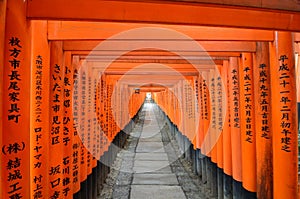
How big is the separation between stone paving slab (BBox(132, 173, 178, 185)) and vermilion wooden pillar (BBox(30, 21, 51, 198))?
216 inches

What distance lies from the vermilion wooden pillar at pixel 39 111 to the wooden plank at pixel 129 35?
167mm

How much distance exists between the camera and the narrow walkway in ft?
25.8

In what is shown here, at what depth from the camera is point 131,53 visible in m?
5.18

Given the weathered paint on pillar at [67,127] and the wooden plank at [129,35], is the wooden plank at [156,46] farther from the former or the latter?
the wooden plank at [129,35]

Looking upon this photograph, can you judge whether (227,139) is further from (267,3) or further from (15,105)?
(15,105)

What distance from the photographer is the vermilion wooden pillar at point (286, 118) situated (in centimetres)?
364

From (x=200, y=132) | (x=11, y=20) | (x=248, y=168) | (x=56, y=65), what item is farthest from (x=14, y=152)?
(x=200, y=132)

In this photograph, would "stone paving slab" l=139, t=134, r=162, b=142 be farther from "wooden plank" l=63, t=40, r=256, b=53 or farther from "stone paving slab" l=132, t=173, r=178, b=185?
"wooden plank" l=63, t=40, r=256, b=53

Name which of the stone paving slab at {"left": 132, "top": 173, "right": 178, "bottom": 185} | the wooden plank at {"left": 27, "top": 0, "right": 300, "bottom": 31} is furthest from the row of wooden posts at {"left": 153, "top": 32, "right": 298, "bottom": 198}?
the stone paving slab at {"left": 132, "top": 173, "right": 178, "bottom": 185}

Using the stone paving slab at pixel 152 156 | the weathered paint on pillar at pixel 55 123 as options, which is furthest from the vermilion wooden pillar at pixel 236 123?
the stone paving slab at pixel 152 156

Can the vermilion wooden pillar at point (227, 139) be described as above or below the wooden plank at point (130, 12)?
below

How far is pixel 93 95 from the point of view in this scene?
6.99 meters

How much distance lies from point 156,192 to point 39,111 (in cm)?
506

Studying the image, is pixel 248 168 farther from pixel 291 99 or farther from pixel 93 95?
pixel 93 95
